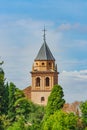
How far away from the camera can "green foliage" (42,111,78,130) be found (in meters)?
112

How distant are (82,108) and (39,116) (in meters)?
14.6

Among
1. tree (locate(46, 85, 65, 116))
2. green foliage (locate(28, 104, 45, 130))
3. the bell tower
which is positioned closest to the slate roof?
the bell tower

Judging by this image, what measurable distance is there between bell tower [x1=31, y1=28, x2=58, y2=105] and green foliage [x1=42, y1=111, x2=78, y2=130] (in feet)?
144

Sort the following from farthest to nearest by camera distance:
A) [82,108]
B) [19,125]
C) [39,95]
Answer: [39,95]
[82,108]
[19,125]

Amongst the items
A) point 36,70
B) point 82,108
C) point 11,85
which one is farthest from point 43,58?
point 82,108

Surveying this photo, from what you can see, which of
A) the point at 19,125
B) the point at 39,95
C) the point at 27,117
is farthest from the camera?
the point at 39,95

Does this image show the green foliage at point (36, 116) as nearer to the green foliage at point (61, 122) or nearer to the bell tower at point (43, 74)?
the green foliage at point (61, 122)

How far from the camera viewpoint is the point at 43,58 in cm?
15988

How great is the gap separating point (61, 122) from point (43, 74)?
46.6 m

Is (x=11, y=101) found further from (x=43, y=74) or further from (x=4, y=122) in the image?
(x=43, y=74)

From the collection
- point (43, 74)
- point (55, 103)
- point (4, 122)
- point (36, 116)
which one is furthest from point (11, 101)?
point (43, 74)

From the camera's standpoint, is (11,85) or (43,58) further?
(43,58)

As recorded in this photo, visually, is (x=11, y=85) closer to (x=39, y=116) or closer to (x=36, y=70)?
(x=39, y=116)

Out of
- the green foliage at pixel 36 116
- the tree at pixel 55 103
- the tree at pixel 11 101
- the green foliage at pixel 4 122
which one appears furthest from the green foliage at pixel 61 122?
the tree at pixel 11 101
